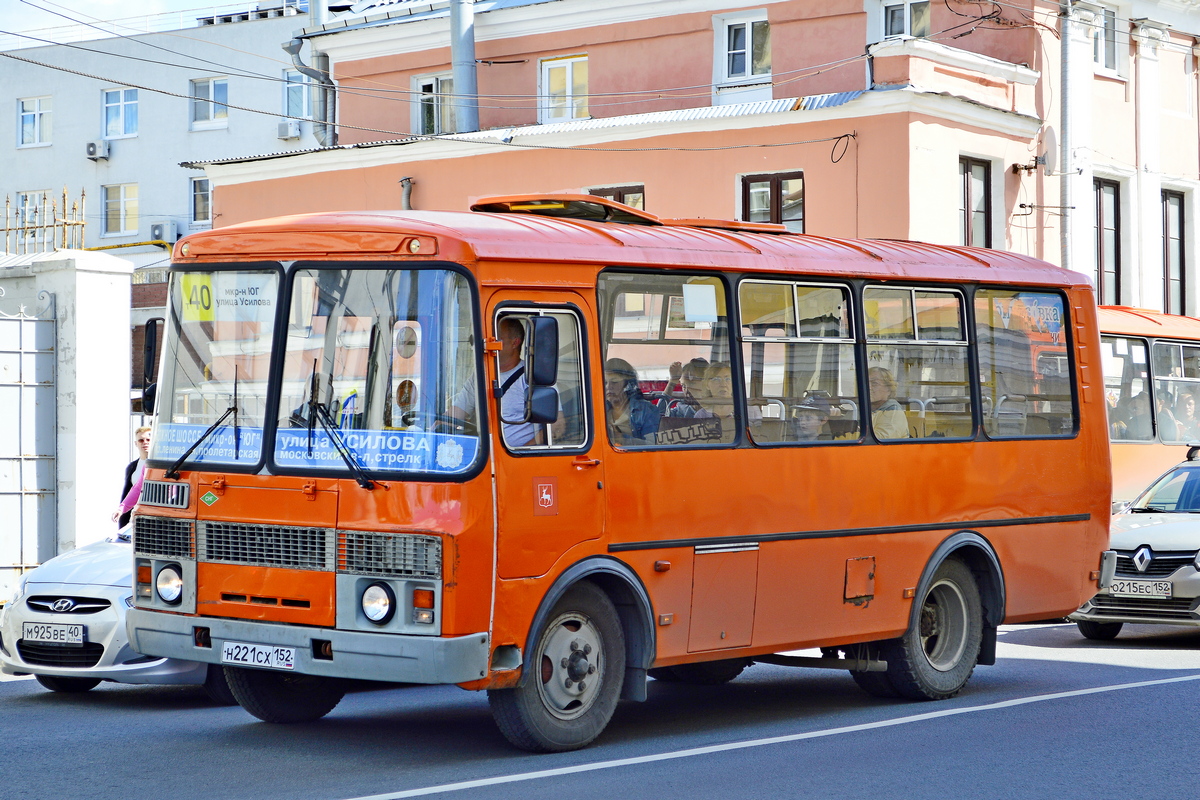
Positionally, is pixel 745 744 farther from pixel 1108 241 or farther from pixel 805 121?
pixel 1108 241

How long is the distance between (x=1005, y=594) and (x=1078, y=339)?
2088mm

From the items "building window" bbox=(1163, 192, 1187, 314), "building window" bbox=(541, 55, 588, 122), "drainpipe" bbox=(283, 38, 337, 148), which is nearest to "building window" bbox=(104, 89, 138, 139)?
"drainpipe" bbox=(283, 38, 337, 148)

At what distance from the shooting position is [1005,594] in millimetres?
11117

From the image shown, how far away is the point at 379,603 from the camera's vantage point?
7.78 metres

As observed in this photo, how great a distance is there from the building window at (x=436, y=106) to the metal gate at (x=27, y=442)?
53.5 ft

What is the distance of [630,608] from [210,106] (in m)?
→ 47.0

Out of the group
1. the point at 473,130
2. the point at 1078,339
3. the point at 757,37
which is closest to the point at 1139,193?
the point at 757,37

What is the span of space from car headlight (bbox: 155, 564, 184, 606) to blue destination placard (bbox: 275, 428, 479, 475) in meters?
0.91

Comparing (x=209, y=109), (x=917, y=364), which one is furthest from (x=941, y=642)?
(x=209, y=109)

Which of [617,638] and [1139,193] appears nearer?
[617,638]

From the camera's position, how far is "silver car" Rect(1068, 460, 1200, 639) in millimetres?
13297

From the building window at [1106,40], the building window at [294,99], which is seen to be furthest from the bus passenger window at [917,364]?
the building window at [294,99]

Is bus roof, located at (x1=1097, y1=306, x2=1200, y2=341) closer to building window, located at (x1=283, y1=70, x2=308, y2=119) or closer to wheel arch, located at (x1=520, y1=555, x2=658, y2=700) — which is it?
wheel arch, located at (x1=520, y1=555, x2=658, y2=700)

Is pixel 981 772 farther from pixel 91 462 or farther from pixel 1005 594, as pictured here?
pixel 91 462
